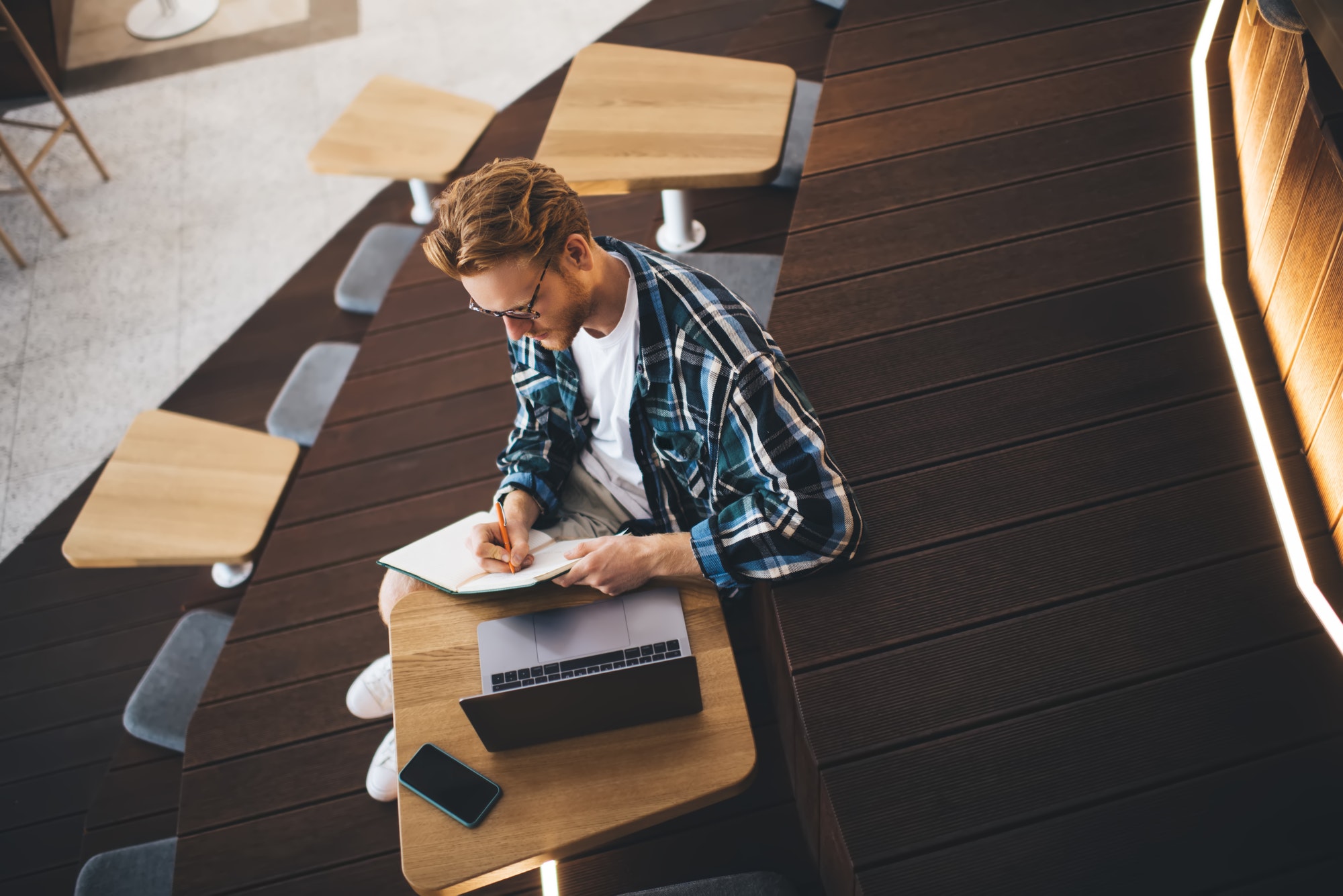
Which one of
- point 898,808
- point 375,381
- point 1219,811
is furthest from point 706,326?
point 375,381

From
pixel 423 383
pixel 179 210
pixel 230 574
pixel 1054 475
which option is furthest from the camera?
pixel 179 210

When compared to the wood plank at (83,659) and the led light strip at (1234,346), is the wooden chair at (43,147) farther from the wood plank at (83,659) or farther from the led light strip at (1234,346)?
the led light strip at (1234,346)

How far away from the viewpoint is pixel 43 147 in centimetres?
418

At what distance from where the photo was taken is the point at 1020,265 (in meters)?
1.97

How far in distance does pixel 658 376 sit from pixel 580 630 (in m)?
0.46

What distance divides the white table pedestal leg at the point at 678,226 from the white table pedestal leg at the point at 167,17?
3.59 meters

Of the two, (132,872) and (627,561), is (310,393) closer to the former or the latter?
(132,872)

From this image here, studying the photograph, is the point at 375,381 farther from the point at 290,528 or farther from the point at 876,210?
the point at 876,210

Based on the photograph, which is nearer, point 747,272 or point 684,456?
point 684,456

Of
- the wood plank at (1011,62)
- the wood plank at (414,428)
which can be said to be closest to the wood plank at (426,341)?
the wood plank at (414,428)

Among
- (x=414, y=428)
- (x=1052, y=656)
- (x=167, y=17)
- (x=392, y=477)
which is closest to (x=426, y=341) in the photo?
(x=414, y=428)

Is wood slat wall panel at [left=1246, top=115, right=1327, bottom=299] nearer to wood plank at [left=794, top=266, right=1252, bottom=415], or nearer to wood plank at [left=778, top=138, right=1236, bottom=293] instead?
wood plank at [left=794, top=266, right=1252, bottom=415]

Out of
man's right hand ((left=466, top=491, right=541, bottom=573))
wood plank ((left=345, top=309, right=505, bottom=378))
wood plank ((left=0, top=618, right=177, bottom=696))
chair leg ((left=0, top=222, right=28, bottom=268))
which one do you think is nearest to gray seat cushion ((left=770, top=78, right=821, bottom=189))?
wood plank ((left=345, top=309, right=505, bottom=378))

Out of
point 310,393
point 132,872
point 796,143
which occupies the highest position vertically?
point 796,143
